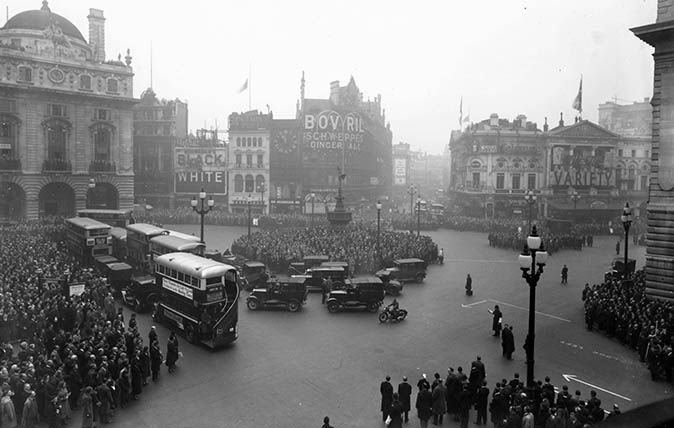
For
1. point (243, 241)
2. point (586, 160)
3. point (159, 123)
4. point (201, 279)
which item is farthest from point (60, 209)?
point (586, 160)

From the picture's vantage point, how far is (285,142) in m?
76.6

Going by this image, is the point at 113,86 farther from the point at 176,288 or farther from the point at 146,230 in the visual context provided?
the point at 176,288

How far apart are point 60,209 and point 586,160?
69858 millimetres

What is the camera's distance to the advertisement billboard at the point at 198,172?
245 ft

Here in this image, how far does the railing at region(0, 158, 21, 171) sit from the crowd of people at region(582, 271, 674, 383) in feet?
171

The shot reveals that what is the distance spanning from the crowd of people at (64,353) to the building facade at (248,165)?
161 ft

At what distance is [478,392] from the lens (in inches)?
571

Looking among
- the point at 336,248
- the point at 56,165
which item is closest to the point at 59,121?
the point at 56,165

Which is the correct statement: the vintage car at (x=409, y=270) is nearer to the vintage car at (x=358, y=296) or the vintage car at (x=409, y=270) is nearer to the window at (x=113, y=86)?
the vintage car at (x=358, y=296)

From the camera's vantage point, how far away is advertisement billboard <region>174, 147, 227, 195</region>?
74750mm

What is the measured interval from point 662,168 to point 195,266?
865 inches

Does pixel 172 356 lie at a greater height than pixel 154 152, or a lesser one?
lesser

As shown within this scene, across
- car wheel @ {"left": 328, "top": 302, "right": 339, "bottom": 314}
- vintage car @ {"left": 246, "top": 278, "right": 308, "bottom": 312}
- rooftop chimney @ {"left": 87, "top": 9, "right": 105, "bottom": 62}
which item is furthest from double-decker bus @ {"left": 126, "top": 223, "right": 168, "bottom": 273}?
rooftop chimney @ {"left": 87, "top": 9, "right": 105, "bottom": 62}

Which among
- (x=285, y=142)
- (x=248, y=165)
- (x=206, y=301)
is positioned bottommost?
(x=206, y=301)
